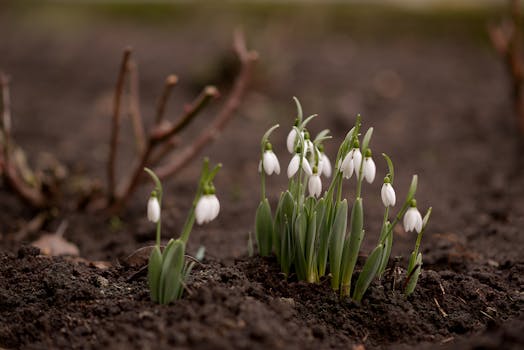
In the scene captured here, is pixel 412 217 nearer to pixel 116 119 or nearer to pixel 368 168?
pixel 368 168

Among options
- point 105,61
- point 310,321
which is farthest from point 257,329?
point 105,61

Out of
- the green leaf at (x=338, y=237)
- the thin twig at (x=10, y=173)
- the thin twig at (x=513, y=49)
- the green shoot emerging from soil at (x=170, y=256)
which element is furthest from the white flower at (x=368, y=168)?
the thin twig at (x=513, y=49)

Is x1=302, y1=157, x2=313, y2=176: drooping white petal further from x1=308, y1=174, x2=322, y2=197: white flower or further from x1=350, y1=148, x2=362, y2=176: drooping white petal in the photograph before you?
x1=350, y1=148, x2=362, y2=176: drooping white petal

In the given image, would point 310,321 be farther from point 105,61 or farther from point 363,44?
point 363,44

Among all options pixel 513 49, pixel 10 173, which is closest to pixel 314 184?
pixel 10 173

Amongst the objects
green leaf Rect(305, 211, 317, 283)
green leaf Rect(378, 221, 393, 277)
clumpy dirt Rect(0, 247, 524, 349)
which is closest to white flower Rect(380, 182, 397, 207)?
green leaf Rect(378, 221, 393, 277)

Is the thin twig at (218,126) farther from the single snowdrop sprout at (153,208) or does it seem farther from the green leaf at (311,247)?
the single snowdrop sprout at (153,208)
